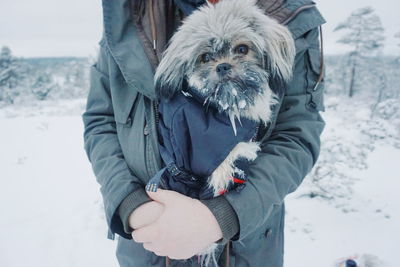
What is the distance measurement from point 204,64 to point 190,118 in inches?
14.3

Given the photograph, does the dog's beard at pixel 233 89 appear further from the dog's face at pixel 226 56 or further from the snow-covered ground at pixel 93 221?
the snow-covered ground at pixel 93 221

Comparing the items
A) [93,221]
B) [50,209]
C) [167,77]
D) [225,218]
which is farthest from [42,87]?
[225,218]

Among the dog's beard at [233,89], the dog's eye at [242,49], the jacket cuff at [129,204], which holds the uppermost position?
the dog's eye at [242,49]

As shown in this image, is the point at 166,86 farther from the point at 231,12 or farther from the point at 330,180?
the point at 330,180

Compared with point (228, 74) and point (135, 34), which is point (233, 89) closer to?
point (228, 74)

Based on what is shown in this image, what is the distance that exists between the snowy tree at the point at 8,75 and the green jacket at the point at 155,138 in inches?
1297

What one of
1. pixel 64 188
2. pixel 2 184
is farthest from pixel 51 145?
Result: pixel 64 188

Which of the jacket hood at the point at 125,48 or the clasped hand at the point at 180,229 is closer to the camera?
the clasped hand at the point at 180,229

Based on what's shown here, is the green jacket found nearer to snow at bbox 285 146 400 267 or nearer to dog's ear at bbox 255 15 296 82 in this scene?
dog's ear at bbox 255 15 296 82

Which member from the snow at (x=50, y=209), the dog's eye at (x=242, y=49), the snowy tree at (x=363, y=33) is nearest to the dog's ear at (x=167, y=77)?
the dog's eye at (x=242, y=49)

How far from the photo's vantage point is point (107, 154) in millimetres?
1517

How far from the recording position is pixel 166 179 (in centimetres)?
144

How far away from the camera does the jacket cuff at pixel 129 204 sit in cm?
129

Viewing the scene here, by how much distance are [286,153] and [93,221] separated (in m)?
4.41
